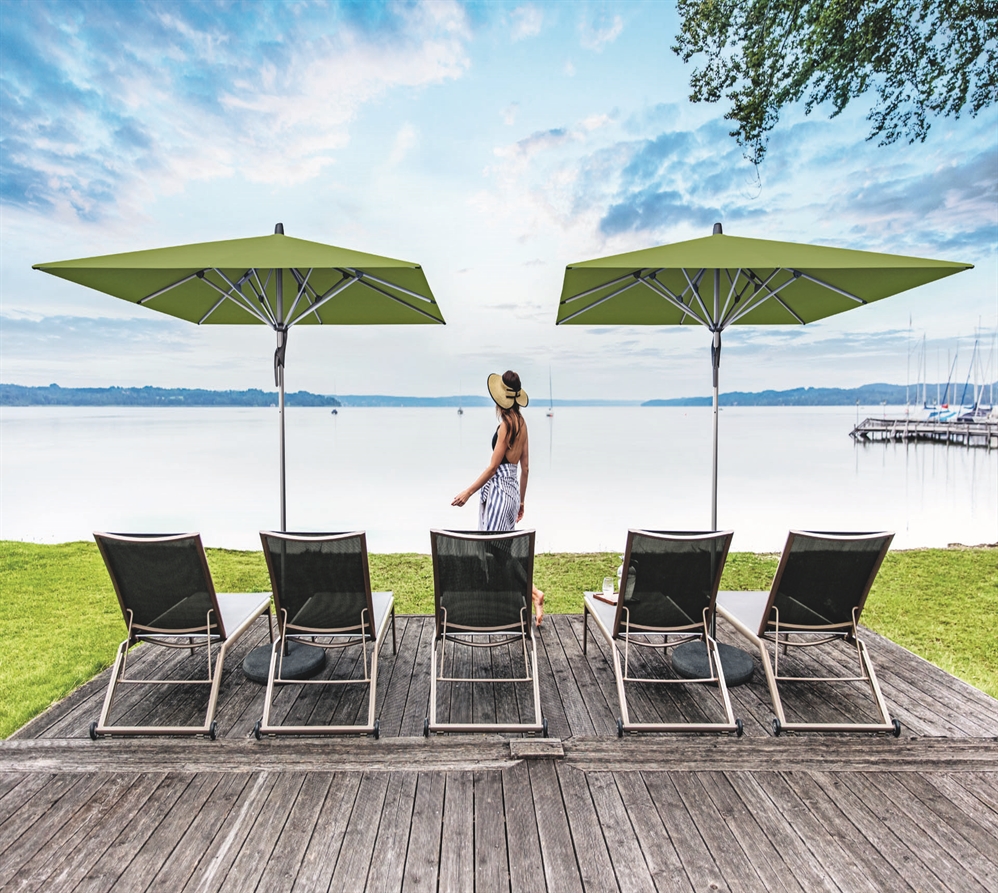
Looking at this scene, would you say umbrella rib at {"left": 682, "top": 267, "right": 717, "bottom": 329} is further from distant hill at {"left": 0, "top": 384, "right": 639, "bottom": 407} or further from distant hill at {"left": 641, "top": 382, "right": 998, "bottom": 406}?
distant hill at {"left": 0, "top": 384, "right": 639, "bottom": 407}

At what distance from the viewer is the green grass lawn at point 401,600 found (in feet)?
12.9

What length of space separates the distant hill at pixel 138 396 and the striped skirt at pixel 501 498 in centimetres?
8964

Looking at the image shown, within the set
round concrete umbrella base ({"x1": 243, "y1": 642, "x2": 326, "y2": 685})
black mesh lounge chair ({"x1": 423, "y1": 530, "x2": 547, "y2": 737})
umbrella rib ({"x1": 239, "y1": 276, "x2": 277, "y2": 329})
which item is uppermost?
umbrella rib ({"x1": 239, "y1": 276, "x2": 277, "y2": 329})

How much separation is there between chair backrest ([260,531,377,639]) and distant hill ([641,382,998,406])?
51.4 meters

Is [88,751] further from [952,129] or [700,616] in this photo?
[952,129]

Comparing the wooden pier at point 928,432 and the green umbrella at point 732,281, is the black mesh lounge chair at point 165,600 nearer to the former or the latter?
the green umbrella at point 732,281

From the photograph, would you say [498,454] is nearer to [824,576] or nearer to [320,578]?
[320,578]

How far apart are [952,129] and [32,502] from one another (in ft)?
73.9

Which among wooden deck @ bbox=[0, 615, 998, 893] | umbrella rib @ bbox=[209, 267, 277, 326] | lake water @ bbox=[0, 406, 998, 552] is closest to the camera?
wooden deck @ bbox=[0, 615, 998, 893]

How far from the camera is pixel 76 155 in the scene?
16.6 meters

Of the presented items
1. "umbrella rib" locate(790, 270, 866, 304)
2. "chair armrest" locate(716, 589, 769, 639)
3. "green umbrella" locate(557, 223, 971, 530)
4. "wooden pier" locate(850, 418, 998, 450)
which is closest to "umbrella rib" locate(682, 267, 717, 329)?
"green umbrella" locate(557, 223, 971, 530)

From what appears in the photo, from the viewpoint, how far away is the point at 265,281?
379cm

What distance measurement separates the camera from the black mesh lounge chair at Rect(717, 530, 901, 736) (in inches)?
107

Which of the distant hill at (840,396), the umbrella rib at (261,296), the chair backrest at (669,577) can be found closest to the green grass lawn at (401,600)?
the chair backrest at (669,577)
